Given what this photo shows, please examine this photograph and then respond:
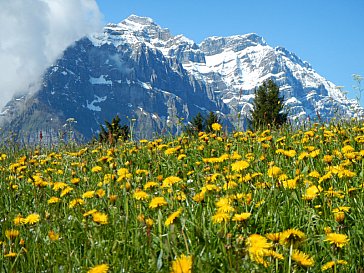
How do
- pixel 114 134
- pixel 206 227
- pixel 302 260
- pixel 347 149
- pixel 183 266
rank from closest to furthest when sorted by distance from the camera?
pixel 183 266, pixel 302 260, pixel 206 227, pixel 347 149, pixel 114 134

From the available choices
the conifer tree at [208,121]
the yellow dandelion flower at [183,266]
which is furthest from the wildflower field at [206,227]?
the conifer tree at [208,121]

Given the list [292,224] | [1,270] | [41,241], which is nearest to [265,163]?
[292,224]

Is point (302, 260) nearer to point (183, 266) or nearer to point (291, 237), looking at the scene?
point (291, 237)

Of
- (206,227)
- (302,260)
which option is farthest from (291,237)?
(206,227)

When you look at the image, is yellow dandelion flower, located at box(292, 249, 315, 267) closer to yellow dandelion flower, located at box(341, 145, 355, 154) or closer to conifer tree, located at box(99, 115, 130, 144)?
yellow dandelion flower, located at box(341, 145, 355, 154)

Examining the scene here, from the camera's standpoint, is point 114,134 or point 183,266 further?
point 114,134

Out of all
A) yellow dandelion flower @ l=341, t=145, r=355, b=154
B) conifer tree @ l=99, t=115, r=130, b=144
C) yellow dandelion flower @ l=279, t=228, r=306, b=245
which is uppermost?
conifer tree @ l=99, t=115, r=130, b=144

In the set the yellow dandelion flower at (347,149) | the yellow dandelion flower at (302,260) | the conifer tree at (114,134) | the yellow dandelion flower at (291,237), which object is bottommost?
the yellow dandelion flower at (302,260)

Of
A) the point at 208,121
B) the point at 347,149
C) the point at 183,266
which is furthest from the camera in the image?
the point at 208,121

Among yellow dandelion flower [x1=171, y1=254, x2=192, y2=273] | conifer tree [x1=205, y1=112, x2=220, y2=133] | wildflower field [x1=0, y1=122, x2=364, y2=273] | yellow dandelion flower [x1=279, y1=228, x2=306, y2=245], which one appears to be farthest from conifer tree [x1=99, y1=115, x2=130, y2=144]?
yellow dandelion flower [x1=171, y1=254, x2=192, y2=273]

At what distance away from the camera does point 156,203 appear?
242cm

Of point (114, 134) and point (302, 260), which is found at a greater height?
point (114, 134)

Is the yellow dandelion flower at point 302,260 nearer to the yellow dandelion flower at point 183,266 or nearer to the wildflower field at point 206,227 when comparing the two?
the wildflower field at point 206,227

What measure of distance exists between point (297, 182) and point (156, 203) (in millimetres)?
→ 1166
